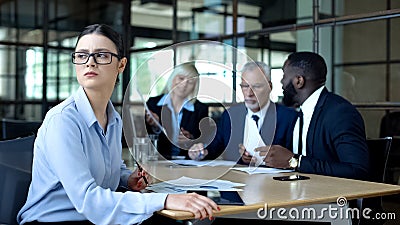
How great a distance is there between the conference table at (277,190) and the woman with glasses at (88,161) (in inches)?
3.4

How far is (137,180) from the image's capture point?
1971 millimetres

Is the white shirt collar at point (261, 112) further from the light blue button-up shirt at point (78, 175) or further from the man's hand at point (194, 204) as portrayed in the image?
the man's hand at point (194, 204)

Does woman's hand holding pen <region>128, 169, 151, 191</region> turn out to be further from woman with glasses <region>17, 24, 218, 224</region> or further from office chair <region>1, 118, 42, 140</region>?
office chair <region>1, 118, 42, 140</region>

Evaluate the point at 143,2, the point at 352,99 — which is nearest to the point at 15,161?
the point at 352,99

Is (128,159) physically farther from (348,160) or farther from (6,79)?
(6,79)

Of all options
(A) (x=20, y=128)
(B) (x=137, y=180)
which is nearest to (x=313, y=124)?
(B) (x=137, y=180)

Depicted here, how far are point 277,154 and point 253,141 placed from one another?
0.13 m

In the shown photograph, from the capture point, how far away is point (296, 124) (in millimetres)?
2648

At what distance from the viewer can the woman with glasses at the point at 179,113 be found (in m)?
2.73

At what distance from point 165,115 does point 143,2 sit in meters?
3.43

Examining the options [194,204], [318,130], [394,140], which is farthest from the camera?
[394,140]

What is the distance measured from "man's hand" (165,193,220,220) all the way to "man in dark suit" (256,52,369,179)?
846mm

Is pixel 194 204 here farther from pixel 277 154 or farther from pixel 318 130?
pixel 318 130

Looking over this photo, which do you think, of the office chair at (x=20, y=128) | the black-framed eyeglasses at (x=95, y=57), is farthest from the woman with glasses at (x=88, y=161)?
the office chair at (x=20, y=128)
